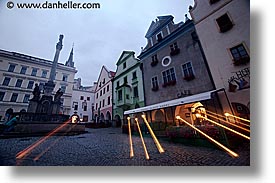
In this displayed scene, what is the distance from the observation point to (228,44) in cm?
238

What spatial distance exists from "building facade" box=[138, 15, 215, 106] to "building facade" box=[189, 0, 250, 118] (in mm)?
218

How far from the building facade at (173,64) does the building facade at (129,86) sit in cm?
23

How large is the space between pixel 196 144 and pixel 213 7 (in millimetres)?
3003

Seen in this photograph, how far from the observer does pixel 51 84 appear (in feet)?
17.7

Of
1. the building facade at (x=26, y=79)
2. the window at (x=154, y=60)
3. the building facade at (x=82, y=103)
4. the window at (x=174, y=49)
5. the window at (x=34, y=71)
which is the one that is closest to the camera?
the window at (x=174, y=49)

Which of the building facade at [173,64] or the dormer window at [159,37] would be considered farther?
the dormer window at [159,37]

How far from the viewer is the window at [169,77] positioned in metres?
3.11

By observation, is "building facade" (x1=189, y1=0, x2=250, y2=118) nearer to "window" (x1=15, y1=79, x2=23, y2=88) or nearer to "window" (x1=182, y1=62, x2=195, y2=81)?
"window" (x1=182, y1=62, x2=195, y2=81)

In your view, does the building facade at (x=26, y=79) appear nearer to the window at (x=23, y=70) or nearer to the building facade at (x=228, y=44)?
the window at (x=23, y=70)

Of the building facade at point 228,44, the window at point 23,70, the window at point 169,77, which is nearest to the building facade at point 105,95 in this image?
the window at point 169,77

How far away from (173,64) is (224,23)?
1336mm

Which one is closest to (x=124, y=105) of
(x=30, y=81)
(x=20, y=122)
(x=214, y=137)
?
(x=214, y=137)

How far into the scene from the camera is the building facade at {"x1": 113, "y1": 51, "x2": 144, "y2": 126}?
3371 mm

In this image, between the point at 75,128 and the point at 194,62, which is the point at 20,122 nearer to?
the point at 75,128
